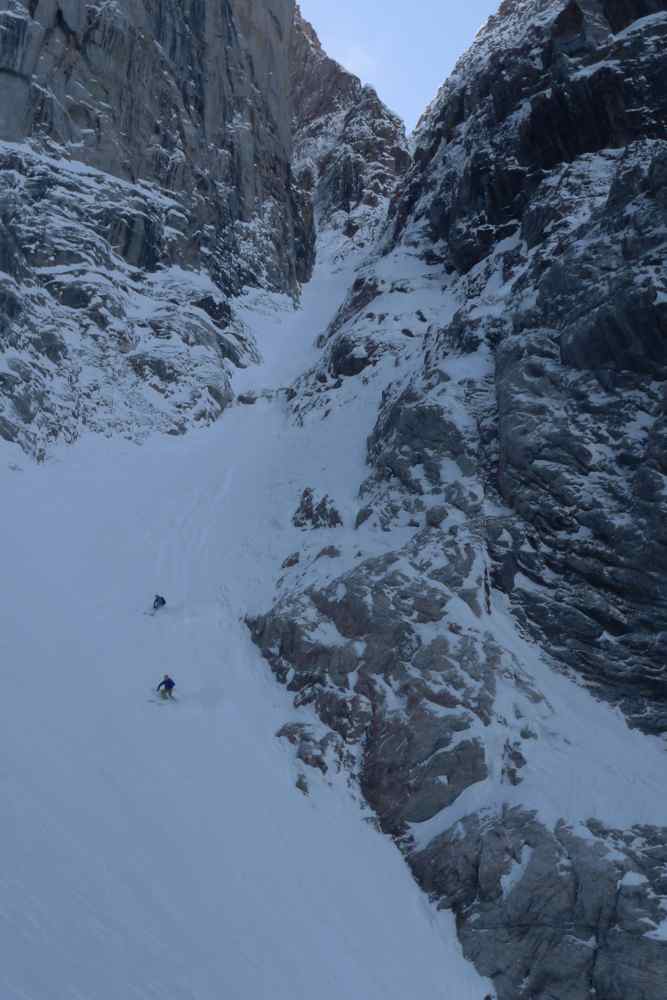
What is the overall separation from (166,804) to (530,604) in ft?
33.9

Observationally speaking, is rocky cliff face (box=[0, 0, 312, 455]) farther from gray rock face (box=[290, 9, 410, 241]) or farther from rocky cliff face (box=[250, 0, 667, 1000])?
gray rock face (box=[290, 9, 410, 241])

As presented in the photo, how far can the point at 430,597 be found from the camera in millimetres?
20641

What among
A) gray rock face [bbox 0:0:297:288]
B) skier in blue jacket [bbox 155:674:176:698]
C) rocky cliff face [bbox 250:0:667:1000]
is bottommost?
skier in blue jacket [bbox 155:674:176:698]

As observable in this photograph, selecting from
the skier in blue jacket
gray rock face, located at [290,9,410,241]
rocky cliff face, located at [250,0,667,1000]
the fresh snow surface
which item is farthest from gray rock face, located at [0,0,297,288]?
the skier in blue jacket

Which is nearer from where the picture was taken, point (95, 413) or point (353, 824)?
point (353, 824)

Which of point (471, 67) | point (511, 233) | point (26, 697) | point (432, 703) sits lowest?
point (26, 697)

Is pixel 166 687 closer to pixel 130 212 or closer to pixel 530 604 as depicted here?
pixel 530 604

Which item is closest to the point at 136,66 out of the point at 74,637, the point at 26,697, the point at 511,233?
the point at 511,233

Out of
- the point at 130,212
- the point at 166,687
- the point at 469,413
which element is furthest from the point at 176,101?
the point at 166,687

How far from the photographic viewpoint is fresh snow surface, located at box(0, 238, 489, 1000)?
10.8m

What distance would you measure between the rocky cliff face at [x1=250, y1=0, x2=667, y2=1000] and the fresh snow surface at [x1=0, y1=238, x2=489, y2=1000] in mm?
1254

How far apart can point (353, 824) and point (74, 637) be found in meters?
7.28

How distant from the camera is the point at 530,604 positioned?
69.7 feet

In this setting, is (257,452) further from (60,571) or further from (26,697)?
→ (26,697)
